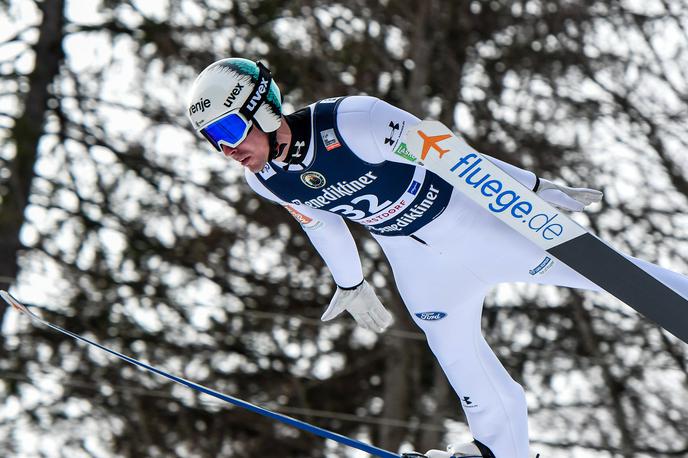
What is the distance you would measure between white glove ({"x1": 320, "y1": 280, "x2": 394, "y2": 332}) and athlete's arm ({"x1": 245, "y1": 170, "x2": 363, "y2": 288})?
24 mm

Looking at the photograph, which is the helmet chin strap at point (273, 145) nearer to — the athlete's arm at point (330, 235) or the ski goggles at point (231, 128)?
the ski goggles at point (231, 128)

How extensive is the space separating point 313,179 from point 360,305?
0.54 m

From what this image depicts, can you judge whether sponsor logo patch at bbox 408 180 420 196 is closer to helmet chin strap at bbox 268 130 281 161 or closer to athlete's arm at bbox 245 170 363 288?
athlete's arm at bbox 245 170 363 288

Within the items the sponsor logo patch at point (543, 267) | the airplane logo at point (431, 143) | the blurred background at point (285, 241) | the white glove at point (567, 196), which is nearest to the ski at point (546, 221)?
the airplane logo at point (431, 143)

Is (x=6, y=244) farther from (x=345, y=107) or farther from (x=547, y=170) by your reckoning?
(x=345, y=107)

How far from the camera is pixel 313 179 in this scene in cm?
291

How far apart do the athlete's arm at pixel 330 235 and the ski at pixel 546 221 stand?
1.35 feet

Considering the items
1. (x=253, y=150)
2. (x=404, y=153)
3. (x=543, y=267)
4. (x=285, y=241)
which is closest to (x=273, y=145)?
(x=253, y=150)

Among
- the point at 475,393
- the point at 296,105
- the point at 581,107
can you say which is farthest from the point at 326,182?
the point at 581,107

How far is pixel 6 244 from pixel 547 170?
11.6ft

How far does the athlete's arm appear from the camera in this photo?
312cm


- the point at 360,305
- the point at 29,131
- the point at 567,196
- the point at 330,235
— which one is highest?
the point at 29,131

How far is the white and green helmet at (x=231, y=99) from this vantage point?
2.80 metres

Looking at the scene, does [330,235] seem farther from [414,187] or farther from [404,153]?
[404,153]
